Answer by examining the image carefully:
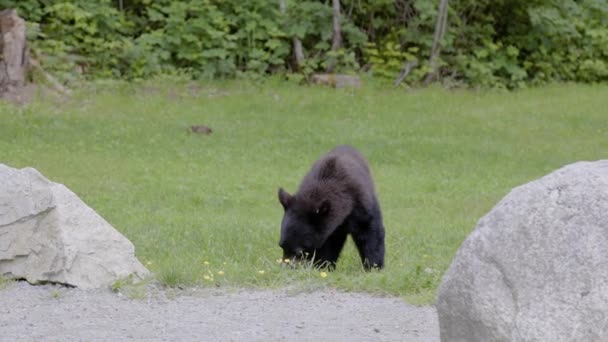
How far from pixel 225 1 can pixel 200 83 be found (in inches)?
114

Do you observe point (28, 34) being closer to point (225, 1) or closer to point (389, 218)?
point (225, 1)

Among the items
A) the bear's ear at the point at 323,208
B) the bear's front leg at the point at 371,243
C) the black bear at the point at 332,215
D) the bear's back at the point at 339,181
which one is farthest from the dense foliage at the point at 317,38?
the bear's ear at the point at 323,208

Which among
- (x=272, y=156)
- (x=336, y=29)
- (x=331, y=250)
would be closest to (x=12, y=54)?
(x=272, y=156)

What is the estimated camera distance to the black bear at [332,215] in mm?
8891

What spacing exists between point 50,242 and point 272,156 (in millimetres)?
10023

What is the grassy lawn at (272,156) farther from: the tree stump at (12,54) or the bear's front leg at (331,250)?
the tree stump at (12,54)

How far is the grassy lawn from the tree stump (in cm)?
73

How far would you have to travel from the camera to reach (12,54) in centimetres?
2039

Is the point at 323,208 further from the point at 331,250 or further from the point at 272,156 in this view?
the point at 272,156

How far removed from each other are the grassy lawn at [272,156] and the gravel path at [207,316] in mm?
372

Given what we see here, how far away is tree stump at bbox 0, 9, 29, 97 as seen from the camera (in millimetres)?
20391

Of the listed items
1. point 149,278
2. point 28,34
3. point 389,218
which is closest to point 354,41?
point 28,34

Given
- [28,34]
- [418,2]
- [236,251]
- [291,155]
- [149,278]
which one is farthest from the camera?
[418,2]

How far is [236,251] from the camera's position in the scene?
1023cm
